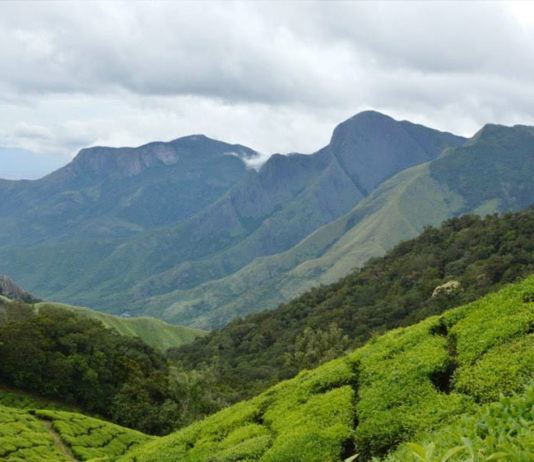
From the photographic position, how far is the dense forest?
206 feet

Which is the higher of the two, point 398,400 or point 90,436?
point 398,400

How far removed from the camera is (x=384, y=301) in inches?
6388

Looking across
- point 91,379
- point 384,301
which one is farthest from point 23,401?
point 384,301

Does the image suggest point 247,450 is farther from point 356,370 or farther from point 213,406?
point 213,406

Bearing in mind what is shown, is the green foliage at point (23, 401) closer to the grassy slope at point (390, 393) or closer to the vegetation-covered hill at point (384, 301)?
the grassy slope at point (390, 393)

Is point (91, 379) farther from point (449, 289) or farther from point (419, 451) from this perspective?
point (449, 289)

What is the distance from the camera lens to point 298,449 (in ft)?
66.9

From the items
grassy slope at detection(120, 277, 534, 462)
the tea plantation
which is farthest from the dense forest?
grassy slope at detection(120, 277, 534, 462)

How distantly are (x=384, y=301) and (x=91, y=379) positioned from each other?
114m

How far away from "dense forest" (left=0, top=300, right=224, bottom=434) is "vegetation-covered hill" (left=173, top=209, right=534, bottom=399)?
2818 cm

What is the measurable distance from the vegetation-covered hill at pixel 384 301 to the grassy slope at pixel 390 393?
72.8 m

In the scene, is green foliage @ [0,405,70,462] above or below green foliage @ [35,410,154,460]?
above

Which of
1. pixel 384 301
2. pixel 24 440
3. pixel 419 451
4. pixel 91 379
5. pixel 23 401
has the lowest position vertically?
pixel 384 301

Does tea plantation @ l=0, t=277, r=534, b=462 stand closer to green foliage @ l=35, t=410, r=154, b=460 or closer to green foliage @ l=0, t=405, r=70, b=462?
green foliage @ l=0, t=405, r=70, b=462
